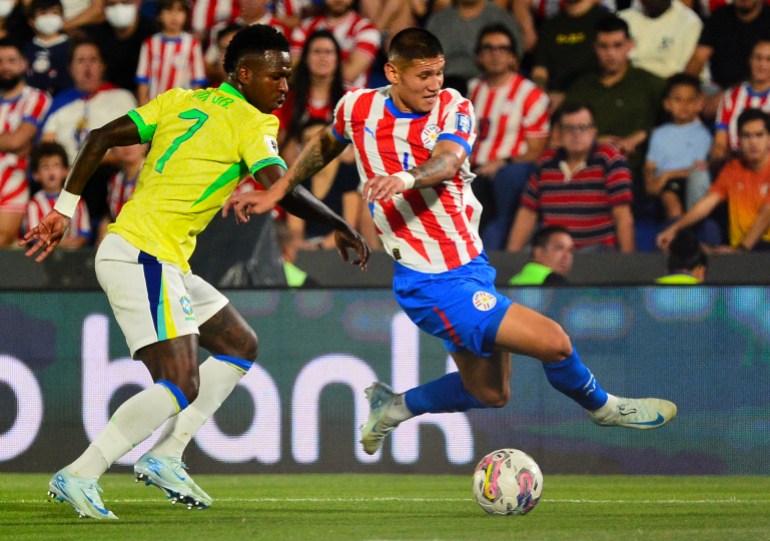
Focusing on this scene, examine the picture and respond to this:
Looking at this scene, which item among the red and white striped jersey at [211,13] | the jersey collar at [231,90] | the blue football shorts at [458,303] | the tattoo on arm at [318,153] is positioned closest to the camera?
the jersey collar at [231,90]

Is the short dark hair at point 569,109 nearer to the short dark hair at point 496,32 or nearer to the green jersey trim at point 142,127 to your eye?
the short dark hair at point 496,32

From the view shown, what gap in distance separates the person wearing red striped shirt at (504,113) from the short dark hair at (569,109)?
0.50 ft

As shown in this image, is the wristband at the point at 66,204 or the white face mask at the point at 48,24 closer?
the wristband at the point at 66,204

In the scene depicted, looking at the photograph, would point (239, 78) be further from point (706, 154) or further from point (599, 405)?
point (706, 154)

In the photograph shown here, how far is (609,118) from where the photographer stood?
10375 mm

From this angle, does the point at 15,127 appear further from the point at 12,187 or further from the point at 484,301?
the point at 484,301

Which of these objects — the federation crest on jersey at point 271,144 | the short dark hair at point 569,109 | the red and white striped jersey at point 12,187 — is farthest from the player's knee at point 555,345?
the red and white striped jersey at point 12,187

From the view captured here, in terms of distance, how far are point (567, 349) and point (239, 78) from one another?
1942 millimetres

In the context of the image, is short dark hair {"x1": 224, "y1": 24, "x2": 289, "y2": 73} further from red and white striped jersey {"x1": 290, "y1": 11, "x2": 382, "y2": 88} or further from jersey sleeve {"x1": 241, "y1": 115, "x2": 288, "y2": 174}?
red and white striped jersey {"x1": 290, "y1": 11, "x2": 382, "y2": 88}

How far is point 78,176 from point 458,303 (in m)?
1.82

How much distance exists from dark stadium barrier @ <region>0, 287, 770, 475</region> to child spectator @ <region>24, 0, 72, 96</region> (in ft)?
11.6

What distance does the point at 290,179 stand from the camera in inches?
237

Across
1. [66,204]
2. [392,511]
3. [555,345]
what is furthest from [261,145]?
[392,511]

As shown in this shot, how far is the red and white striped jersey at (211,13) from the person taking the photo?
458 inches
